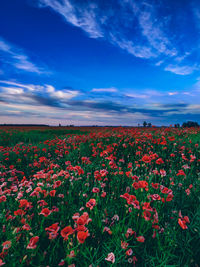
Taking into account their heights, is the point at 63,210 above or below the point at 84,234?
below

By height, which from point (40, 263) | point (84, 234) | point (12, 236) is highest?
point (84, 234)

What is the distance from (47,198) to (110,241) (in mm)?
1139

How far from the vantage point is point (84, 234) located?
1256mm

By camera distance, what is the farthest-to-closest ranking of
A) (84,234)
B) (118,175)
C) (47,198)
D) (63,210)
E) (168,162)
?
(168,162)
(118,175)
(47,198)
(63,210)
(84,234)

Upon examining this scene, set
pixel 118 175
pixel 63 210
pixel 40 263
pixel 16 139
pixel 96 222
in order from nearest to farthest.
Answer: pixel 40 263 < pixel 96 222 < pixel 63 210 < pixel 118 175 < pixel 16 139

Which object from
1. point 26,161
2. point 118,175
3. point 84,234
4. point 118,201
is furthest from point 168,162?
point 26,161

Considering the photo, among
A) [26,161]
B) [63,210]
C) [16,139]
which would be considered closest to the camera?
[63,210]

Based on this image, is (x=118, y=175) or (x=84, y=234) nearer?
(x=84, y=234)

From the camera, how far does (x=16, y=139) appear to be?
12031mm

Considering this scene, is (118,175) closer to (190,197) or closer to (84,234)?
(190,197)

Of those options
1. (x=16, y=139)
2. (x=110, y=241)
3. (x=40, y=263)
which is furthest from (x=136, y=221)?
(x=16, y=139)

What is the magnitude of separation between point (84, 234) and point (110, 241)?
0.55 meters

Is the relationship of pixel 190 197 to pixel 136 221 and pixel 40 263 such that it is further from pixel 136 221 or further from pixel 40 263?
pixel 40 263

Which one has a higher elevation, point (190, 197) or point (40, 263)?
point (190, 197)
